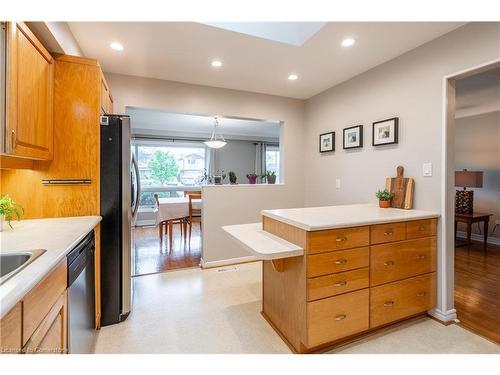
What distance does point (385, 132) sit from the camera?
2.60 meters

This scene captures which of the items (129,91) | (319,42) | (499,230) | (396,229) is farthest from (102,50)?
(499,230)

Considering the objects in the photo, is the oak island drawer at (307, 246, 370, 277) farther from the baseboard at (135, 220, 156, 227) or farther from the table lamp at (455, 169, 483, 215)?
the baseboard at (135, 220, 156, 227)

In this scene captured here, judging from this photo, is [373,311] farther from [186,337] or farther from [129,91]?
[129,91]

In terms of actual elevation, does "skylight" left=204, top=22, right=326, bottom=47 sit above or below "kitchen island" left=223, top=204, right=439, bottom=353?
above

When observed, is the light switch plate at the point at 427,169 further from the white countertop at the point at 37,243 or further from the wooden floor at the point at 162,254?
the wooden floor at the point at 162,254

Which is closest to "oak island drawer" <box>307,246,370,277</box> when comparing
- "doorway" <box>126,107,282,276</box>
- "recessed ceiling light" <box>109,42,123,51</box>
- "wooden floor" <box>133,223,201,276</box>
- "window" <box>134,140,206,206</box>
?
"wooden floor" <box>133,223,201,276</box>

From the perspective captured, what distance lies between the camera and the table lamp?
4105 millimetres

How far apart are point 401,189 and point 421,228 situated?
0.47 m

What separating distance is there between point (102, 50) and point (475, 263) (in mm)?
5043

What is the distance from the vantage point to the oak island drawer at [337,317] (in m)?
1.63

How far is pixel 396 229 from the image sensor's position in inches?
76.3

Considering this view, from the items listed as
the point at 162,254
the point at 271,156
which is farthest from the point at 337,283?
the point at 271,156

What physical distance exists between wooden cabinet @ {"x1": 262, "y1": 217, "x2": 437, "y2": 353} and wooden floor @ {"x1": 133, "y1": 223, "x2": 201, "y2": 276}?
70.3 inches

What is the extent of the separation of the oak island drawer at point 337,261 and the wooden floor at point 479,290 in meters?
1.14
